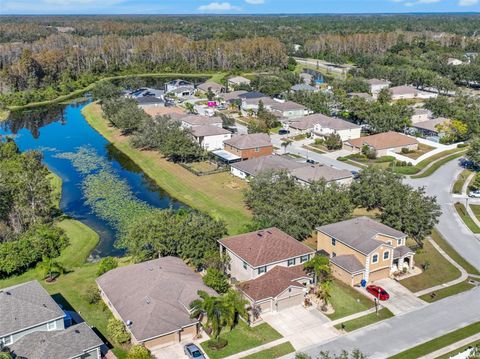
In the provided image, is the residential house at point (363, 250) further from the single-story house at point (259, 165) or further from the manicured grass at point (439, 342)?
the single-story house at point (259, 165)

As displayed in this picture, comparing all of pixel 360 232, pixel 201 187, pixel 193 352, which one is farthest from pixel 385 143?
pixel 193 352

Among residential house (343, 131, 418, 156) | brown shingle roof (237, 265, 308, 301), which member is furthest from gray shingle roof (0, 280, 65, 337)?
residential house (343, 131, 418, 156)

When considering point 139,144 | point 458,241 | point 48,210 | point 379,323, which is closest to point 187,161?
point 139,144

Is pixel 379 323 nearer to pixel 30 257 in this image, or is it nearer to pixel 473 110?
pixel 30 257

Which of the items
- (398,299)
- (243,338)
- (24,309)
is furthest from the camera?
(398,299)

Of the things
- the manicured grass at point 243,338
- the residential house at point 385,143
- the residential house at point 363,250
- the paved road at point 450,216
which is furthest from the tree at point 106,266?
the residential house at point 385,143

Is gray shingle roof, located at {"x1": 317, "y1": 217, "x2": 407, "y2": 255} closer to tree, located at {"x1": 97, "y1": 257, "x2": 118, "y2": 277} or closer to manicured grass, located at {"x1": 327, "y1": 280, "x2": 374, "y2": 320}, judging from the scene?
manicured grass, located at {"x1": 327, "y1": 280, "x2": 374, "y2": 320}

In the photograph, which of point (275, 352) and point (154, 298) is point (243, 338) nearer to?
point (275, 352)
